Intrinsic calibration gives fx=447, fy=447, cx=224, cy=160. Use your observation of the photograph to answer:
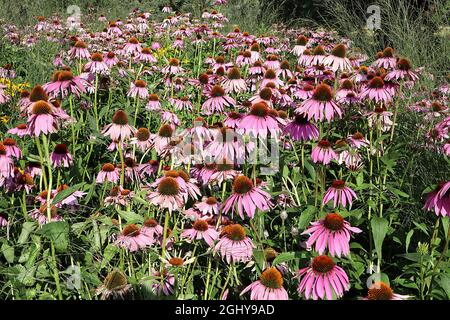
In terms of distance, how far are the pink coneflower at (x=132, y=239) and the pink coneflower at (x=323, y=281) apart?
62 cm

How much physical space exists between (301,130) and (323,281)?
82 cm

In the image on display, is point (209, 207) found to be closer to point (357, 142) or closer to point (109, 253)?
point (109, 253)

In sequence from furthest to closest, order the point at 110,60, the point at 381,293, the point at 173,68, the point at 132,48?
the point at 132,48
the point at 173,68
the point at 110,60
the point at 381,293

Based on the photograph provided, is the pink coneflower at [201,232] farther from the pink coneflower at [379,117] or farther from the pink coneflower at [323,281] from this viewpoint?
the pink coneflower at [379,117]

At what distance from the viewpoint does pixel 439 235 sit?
1.84 metres

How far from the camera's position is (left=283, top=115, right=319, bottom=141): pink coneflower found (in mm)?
1869

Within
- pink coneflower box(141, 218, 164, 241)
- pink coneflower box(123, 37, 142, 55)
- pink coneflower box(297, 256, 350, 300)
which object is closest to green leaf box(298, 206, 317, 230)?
pink coneflower box(297, 256, 350, 300)

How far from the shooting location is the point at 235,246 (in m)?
1.47

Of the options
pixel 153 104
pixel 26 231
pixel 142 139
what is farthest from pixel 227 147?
pixel 153 104

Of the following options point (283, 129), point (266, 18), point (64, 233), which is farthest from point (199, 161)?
point (266, 18)

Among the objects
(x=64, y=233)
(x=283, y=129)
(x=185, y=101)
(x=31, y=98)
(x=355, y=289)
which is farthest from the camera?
(x=185, y=101)

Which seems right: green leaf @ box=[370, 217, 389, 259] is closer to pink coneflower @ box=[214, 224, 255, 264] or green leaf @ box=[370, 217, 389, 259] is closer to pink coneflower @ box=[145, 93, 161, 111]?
pink coneflower @ box=[214, 224, 255, 264]
